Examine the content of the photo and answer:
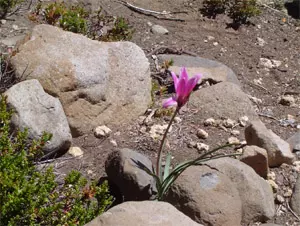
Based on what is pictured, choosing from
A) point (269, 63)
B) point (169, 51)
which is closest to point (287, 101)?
point (269, 63)

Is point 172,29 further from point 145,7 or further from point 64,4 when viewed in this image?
point 64,4

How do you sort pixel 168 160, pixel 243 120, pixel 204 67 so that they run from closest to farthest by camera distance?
pixel 168 160 < pixel 243 120 < pixel 204 67

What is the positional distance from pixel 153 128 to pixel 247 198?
112 cm

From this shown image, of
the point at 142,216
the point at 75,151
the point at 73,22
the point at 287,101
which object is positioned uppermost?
the point at 142,216

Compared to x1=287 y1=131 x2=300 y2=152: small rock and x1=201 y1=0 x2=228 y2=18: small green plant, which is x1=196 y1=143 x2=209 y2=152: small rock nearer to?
x1=287 y1=131 x2=300 y2=152: small rock

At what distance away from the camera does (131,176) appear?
13.8 feet

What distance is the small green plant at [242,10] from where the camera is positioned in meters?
7.04

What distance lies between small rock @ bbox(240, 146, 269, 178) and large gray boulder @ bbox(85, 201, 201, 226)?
1.47 meters

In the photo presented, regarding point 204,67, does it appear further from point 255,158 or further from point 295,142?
point 255,158

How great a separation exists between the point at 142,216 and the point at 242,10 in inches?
167

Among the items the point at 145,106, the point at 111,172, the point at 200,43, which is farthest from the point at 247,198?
the point at 200,43

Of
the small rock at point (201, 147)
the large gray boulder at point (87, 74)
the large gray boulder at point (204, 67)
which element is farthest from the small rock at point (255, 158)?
the large gray boulder at point (204, 67)

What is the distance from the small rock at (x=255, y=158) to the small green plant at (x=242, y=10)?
8.70 ft

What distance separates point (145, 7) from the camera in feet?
23.0
